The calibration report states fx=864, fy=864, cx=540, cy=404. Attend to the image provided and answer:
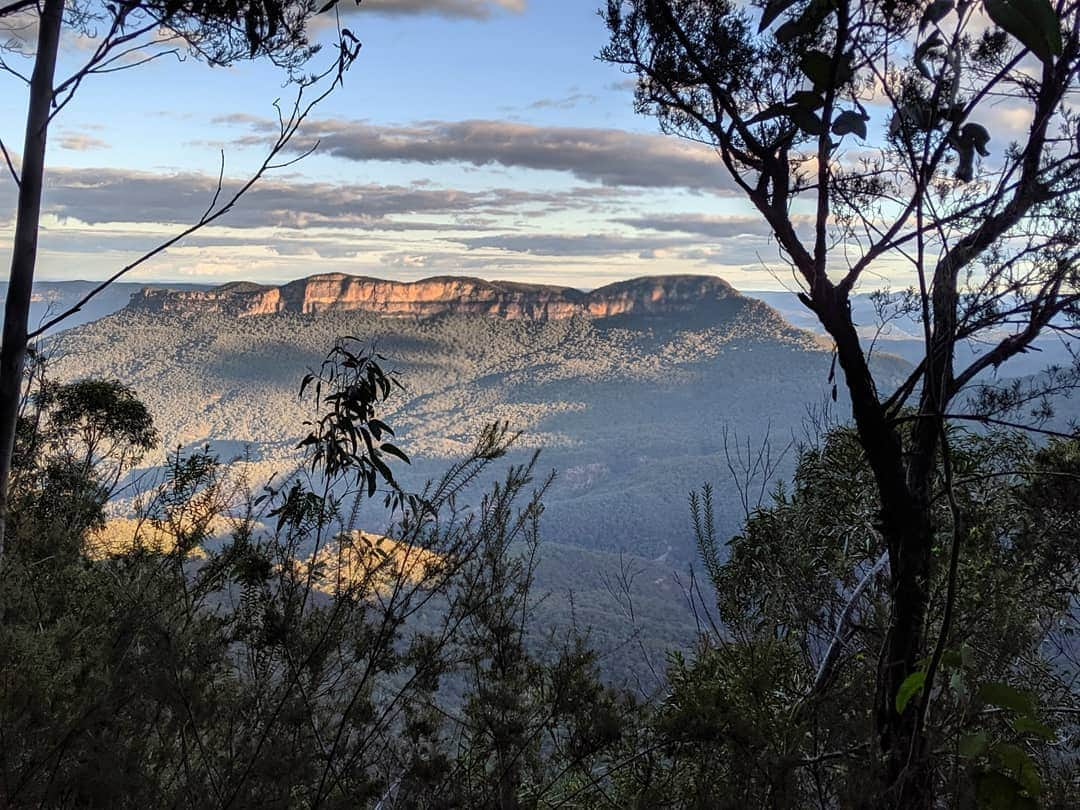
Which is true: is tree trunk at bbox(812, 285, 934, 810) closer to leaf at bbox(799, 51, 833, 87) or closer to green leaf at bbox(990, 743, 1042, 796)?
leaf at bbox(799, 51, 833, 87)

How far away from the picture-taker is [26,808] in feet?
4.73

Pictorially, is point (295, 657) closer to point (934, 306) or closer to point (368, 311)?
point (934, 306)

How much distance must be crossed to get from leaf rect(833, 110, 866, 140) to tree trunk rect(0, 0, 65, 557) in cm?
143

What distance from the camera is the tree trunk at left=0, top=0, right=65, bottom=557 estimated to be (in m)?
1.50

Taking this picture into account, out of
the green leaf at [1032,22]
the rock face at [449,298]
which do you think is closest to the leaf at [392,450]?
the green leaf at [1032,22]

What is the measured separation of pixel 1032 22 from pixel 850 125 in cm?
70

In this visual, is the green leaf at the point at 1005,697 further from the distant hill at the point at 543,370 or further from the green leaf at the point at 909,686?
the distant hill at the point at 543,370

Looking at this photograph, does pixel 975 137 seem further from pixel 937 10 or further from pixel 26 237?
pixel 26 237

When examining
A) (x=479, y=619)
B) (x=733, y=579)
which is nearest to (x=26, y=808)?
(x=479, y=619)

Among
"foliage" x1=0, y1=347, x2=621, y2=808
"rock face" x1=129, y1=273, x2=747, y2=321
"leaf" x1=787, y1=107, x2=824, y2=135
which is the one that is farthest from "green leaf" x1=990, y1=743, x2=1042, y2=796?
"rock face" x1=129, y1=273, x2=747, y2=321

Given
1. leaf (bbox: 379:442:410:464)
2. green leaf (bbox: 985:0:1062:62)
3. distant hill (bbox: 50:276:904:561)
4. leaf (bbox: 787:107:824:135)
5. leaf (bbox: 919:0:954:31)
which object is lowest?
distant hill (bbox: 50:276:904:561)

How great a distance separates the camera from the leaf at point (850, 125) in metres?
1.64

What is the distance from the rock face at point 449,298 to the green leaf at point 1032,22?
5677 cm

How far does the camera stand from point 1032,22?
3.15ft
